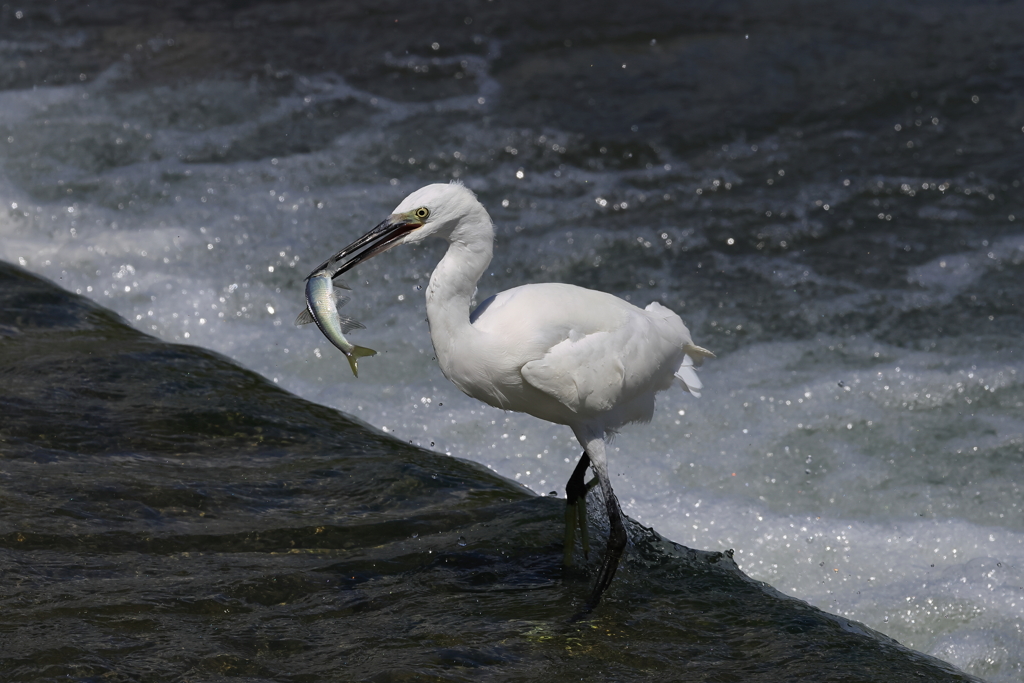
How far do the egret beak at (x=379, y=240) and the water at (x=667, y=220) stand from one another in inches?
79.5

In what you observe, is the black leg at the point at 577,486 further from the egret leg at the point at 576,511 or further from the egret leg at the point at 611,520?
the egret leg at the point at 611,520

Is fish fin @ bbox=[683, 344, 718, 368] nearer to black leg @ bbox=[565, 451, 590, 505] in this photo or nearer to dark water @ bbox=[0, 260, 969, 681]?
black leg @ bbox=[565, 451, 590, 505]

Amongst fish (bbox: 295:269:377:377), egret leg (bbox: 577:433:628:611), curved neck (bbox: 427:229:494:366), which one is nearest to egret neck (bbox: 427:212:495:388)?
curved neck (bbox: 427:229:494:366)

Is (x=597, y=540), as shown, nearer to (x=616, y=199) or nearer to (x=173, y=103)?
(x=616, y=199)

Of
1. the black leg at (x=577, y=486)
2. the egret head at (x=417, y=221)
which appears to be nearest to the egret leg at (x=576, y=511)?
the black leg at (x=577, y=486)

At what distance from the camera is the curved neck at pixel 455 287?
333 cm

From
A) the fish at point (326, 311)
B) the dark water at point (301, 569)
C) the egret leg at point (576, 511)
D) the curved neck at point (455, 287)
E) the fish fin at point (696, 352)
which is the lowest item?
the dark water at point (301, 569)

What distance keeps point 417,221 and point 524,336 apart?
486 mm

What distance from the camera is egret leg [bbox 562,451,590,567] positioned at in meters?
3.77

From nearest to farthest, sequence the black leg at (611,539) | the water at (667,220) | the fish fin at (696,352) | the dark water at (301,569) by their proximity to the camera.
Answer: the dark water at (301,569) < the black leg at (611,539) < the fish fin at (696,352) < the water at (667,220)

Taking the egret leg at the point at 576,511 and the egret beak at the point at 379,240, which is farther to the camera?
the egret leg at the point at 576,511

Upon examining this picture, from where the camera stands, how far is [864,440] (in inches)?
209

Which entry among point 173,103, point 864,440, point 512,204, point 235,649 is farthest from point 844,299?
point 173,103

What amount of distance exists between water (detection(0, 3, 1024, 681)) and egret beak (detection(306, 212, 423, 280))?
6.62ft
